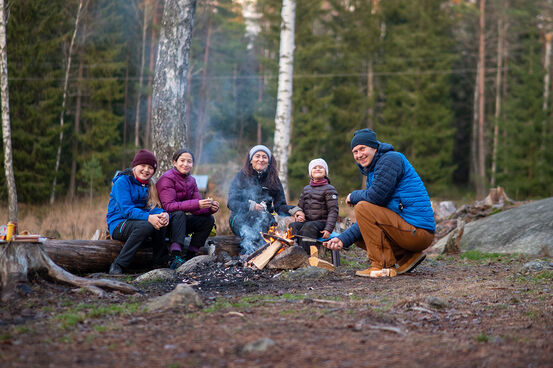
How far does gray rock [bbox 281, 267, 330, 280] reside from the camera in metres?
5.66

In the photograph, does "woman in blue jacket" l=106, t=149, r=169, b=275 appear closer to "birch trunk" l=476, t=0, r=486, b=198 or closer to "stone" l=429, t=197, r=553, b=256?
"stone" l=429, t=197, r=553, b=256

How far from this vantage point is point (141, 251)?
21.2 feet

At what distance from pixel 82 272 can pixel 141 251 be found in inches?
28.5

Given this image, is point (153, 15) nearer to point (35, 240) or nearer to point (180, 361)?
point (35, 240)

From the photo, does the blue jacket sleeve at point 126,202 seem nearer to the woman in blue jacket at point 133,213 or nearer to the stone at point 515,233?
the woman in blue jacket at point 133,213

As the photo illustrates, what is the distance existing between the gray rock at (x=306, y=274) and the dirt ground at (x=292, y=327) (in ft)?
1.03

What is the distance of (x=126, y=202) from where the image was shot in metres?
6.17

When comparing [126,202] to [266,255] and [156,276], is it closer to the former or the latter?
[156,276]

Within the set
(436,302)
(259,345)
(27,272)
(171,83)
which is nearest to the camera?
(259,345)

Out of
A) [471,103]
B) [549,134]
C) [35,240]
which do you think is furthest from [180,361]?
[471,103]

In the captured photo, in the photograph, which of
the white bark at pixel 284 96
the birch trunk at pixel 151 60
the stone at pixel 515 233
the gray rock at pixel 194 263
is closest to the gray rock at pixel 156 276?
the gray rock at pixel 194 263

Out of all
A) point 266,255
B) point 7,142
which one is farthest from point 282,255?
point 7,142

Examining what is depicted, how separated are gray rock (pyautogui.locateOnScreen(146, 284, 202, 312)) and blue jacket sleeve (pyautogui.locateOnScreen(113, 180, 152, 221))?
7.86 feet

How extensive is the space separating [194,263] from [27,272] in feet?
6.94
